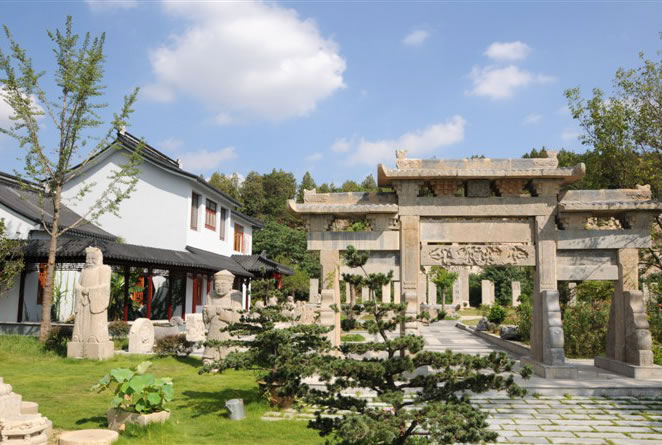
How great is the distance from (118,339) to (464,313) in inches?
1146

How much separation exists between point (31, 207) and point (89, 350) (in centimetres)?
994

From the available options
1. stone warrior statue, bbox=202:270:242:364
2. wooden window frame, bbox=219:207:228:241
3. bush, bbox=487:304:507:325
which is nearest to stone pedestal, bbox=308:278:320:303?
wooden window frame, bbox=219:207:228:241

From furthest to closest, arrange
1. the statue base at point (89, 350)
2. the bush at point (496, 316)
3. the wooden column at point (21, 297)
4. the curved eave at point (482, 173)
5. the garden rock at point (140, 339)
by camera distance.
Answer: the bush at point (496, 316)
the wooden column at point (21, 297)
the garden rock at point (140, 339)
the statue base at point (89, 350)
the curved eave at point (482, 173)

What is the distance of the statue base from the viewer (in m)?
12.7

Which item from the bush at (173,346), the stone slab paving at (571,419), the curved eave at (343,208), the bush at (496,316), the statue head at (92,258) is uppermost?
the curved eave at (343,208)

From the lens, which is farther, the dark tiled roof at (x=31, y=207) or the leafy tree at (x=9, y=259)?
the dark tiled roof at (x=31, y=207)

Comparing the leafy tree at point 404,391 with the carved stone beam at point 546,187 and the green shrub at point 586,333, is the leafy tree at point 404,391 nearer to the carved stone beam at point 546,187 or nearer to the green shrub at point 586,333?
→ the carved stone beam at point 546,187

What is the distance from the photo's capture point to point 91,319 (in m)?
12.9

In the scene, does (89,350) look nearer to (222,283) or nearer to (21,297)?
(222,283)

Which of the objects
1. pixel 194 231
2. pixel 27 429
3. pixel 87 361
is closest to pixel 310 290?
pixel 194 231

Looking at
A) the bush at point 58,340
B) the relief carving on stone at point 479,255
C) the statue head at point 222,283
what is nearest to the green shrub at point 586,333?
the relief carving on stone at point 479,255

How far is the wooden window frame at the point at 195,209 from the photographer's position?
23.6 metres

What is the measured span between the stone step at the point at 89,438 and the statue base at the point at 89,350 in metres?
7.21

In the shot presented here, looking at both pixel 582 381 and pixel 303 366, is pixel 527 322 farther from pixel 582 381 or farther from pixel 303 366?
pixel 303 366
